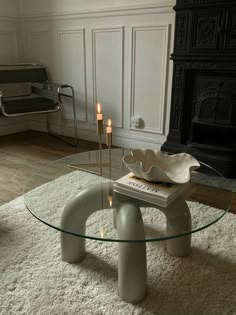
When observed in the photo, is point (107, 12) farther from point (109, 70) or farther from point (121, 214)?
point (121, 214)

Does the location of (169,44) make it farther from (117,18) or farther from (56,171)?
(56,171)

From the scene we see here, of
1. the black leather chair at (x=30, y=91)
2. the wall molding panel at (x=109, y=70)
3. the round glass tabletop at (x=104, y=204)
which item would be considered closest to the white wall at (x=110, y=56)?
the wall molding panel at (x=109, y=70)

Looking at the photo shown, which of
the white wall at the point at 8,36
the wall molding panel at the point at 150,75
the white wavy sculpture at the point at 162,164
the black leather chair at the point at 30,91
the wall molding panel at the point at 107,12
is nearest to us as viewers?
the white wavy sculpture at the point at 162,164

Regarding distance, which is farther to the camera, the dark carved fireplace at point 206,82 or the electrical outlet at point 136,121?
the electrical outlet at point 136,121

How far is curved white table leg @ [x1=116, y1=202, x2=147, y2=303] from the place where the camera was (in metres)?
1.13

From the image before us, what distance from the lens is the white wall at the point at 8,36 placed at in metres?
3.39

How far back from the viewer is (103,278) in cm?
133

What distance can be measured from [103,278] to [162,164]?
0.57 m

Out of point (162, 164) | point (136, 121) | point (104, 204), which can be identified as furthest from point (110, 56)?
point (104, 204)

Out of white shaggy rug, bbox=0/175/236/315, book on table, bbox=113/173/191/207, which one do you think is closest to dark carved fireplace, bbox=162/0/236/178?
white shaggy rug, bbox=0/175/236/315

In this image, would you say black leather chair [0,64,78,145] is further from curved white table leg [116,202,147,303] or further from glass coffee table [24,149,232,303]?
curved white table leg [116,202,147,303]

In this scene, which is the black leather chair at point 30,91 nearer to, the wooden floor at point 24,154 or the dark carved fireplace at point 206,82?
the wooden floor at point 24,154

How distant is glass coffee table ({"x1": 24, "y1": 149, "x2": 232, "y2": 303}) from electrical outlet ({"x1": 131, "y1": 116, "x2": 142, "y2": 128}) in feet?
4.85

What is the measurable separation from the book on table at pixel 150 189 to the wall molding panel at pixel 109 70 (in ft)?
6.31
